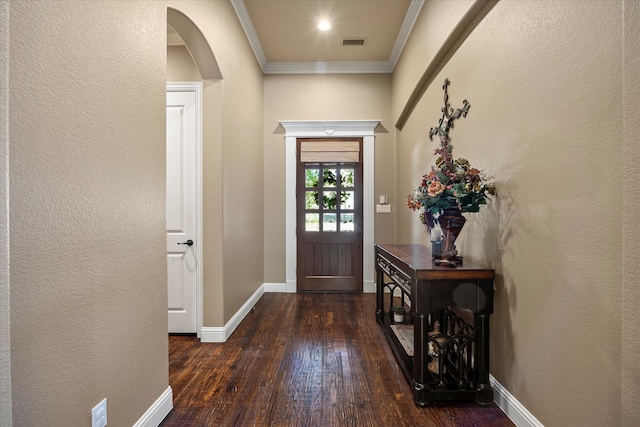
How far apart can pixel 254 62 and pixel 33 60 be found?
10.7ft

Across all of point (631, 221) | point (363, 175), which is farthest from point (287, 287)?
point (631, 221)

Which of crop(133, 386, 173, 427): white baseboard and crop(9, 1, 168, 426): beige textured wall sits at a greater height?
crop(9, 1, 168, 426): beige textured wall

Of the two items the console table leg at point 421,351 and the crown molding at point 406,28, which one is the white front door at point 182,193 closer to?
the console table leg at point 421,351

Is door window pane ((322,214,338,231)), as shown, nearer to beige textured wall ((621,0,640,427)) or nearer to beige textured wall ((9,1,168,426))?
beige textured wall ((9,1,168,426))

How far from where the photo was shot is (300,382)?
2.07 meters

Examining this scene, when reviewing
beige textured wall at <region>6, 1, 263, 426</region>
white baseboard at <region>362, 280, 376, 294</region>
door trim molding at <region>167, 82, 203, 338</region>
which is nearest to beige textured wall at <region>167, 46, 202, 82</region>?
door trim molding at <region>167, 82, 203, 338</region>

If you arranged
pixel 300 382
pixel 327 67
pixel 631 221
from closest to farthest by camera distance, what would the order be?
pixel 631 221 < pixel 300 382 < pixel 327 67

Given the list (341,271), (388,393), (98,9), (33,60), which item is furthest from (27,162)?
(341,271)

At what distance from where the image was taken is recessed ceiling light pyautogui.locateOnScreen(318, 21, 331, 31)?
3.38 meters

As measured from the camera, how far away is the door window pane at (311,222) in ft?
14.5

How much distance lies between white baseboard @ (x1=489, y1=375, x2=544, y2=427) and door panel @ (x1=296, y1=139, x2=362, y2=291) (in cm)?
264

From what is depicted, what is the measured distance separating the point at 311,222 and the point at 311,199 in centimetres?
34

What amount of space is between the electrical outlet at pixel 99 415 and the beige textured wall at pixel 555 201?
6.38ft

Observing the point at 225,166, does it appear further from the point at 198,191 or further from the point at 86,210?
the point at 86,210
